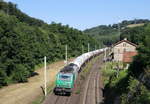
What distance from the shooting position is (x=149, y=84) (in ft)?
65.4

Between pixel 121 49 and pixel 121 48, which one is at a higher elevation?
pixel 121 48

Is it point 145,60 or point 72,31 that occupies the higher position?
point 72,31

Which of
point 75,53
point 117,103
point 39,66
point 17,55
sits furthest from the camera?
point 75,53

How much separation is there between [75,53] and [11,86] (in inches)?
2451

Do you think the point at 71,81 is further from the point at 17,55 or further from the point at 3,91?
the point at 17,55

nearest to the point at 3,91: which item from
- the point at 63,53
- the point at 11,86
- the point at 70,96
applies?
the point at 11,86

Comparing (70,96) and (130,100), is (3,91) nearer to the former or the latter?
(70,96)

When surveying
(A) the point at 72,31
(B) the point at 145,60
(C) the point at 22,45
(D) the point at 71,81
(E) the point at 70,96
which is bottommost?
(E) the point at 70,96

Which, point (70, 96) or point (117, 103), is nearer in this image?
point (117, 103)

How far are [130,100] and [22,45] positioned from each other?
27308 millimetres

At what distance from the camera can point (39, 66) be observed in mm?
62562

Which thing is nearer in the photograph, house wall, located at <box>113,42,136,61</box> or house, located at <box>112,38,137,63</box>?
house, located at <box>112,38,137,63</box>

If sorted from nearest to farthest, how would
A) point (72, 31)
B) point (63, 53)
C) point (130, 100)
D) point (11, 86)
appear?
point (130, 100)
point (11, 86)
point (63, 53)
point (72, 31)

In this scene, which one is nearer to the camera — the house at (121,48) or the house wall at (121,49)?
the house at (121,48)
